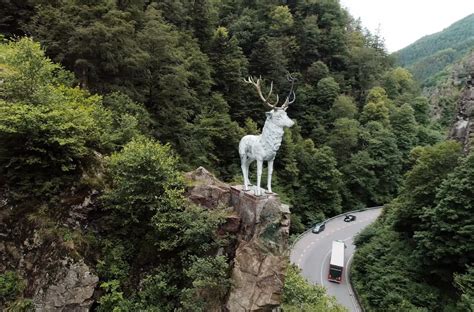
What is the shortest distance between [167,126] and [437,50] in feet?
530

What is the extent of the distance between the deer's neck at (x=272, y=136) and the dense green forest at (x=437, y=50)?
10548 centimetres

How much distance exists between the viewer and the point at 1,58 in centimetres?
1326

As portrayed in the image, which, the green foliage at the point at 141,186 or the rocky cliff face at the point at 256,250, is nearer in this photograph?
the rocky cliff face at the point at 256,250

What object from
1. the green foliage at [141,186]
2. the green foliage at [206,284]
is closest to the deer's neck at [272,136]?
the green foliage at [141,186]

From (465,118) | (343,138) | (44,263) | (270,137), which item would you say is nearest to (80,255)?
(44,263)

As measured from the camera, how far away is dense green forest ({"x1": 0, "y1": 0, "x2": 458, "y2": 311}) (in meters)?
10.3

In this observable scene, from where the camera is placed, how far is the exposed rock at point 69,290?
9328 mm

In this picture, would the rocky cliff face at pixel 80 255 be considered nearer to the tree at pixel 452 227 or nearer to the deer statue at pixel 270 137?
the deer statue at pixel 270 137

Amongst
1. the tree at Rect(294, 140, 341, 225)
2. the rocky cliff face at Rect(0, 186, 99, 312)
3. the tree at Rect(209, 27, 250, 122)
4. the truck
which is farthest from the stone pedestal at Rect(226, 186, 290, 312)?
the tree at Rect(294, 140, 341, 225)

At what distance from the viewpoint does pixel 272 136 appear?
10.9 m

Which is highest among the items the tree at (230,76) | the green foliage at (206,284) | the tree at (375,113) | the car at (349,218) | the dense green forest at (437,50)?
the dense green forest at (437,50)

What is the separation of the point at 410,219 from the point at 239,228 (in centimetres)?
1959

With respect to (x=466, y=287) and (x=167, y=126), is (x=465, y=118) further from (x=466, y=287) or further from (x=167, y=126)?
(x=167, y=126)

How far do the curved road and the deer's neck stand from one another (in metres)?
15.5
